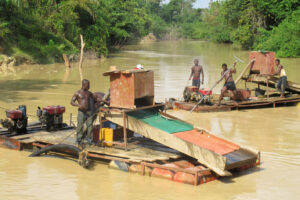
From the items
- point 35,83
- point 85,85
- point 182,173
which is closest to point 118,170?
point 182,173

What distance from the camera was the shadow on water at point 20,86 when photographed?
16.1 meters

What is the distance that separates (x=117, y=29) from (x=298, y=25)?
645 inches

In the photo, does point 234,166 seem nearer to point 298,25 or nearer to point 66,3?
point 66,3

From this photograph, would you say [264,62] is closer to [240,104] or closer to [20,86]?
[240,104]

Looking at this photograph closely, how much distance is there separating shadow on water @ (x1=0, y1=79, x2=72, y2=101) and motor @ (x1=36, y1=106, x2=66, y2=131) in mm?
6357

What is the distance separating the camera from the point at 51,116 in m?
9.52

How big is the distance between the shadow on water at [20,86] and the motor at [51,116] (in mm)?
6357

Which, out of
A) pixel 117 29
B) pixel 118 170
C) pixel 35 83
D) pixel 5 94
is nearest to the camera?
pixel 118 170

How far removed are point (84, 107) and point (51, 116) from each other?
1692 mm

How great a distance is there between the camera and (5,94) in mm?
16328

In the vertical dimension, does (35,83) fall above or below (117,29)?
below

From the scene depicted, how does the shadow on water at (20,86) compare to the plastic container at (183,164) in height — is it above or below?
above

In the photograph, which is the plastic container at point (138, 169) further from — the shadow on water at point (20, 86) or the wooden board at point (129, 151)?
the shadow on water at point (20, 86)

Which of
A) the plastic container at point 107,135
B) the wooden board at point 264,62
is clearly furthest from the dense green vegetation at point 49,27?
the plastic container at point 107,135
